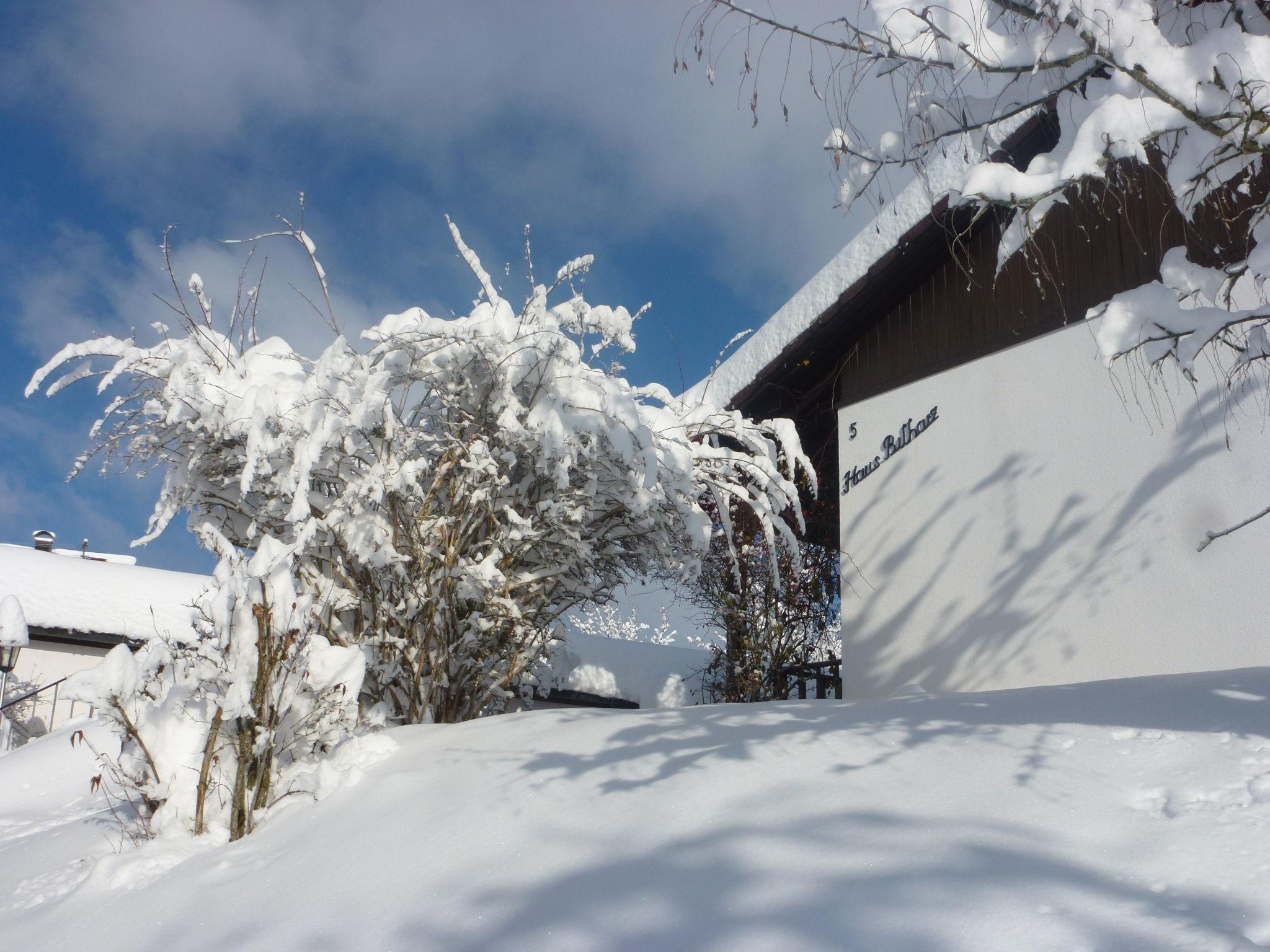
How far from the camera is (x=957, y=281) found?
284 inches

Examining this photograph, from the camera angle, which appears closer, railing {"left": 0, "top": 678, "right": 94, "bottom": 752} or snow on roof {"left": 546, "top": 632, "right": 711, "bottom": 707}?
snow on roof {"left": 546, "top": 632, "right": 711, "bottom": 707}

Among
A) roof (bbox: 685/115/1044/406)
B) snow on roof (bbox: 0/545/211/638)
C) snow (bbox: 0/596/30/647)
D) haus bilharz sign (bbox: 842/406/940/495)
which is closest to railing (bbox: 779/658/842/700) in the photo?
haus bilharz sign (bbox: 842/406/940/495)

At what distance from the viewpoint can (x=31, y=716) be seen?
12.0 m

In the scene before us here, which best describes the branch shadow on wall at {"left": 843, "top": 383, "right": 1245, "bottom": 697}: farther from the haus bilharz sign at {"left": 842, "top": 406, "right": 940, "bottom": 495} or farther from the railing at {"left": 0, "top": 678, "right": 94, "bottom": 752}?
the railing at {"left": 0, "top": 678, "right": 94, "bottom": 752}

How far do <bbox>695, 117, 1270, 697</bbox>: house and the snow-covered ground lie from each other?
182 centimetres

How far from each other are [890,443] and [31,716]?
38.7 feet

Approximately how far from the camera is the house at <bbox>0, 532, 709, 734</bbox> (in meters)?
11.2

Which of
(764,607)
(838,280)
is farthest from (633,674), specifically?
(838,280)

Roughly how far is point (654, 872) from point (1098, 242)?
542 cm

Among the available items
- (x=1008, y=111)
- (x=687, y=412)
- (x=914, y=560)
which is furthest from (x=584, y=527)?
(x=1008, y=111)

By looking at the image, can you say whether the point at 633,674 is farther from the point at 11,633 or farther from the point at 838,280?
the point at 11,633

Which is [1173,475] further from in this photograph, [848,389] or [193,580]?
[193,580]

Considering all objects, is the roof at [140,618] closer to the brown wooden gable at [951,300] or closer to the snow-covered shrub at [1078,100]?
the brown wooden gable at [951,300]

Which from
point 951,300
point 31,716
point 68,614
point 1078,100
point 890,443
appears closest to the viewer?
point 1078,100
